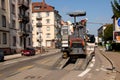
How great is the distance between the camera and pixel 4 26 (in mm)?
53844

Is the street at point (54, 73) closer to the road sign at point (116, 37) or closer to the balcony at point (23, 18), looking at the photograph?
the road sign at point (116, 37)

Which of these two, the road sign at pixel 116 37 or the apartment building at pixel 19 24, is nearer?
the road sign at pixel 116 37

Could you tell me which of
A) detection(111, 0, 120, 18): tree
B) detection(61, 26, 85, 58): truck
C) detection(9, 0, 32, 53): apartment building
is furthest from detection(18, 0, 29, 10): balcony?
detection(61, 26, 85, 58): truck

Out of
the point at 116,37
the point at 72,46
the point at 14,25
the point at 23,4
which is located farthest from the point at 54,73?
the point at 23,4

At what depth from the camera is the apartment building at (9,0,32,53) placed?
58.9 m

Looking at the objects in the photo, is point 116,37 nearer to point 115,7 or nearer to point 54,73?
point 54,73

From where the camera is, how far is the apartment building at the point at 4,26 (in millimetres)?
52375

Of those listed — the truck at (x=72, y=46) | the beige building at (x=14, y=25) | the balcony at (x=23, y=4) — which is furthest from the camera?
the balcony at (x=23, y=4)

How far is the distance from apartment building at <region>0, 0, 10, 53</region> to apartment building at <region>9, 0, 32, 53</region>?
7.42ft

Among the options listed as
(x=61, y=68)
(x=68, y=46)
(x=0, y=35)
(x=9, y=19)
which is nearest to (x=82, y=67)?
(x=61, y=68)

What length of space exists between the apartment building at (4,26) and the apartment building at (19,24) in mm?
2263

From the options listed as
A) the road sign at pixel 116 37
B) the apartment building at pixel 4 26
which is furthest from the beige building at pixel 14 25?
the road sign at pixel 116 37

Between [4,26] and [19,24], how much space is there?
33.9 feet

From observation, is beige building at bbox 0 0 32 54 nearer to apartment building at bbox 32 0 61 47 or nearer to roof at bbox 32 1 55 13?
apartment building at bbox 32 0 61 47
